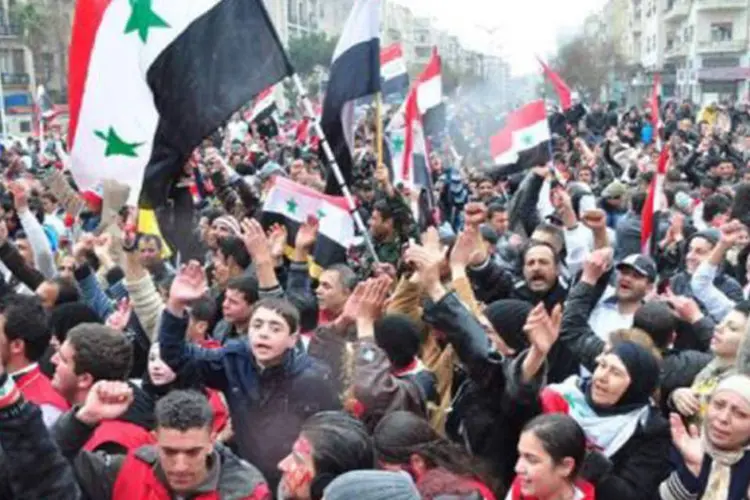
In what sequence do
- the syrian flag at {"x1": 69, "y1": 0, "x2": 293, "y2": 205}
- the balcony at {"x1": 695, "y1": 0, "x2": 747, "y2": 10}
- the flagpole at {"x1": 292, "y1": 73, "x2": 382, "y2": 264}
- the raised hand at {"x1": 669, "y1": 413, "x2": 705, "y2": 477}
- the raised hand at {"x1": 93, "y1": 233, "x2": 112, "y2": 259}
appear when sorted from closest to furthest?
the raised hand at {"x1": 669, "y1": 413, "x2": 705, "y2": 477} < the syrian flag at {"x1": 69, "y1": 0, "x2": 293, "y2": 205} < the flagpole at {"x1": 292, "y1": 73, "x2": 382, "y2": 264} < the raised hand at {"x1": 93, "y1": 233, "x2": 112, "y2": 259} < the balcony at {"x1": 695, "y1": 0, "x2": 747, "y2": 10}

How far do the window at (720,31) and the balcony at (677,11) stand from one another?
13.1 feet

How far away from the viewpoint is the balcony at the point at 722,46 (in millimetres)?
49250

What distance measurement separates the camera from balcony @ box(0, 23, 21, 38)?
5234cm

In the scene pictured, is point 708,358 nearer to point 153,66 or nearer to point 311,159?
point 153,66

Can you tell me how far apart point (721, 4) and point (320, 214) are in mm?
48055

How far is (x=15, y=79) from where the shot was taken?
53.3 meters

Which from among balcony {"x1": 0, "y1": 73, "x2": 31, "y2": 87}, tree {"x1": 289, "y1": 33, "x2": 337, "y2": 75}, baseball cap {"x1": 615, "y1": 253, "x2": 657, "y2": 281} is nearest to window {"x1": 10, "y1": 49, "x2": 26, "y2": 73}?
balcony {"x1": 0, "y1": 73, "x2": 31, "y2": 87}

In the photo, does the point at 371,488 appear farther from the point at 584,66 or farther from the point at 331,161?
the point at 584,66

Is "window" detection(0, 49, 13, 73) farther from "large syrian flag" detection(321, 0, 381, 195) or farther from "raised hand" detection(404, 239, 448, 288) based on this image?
"raised hand" detection(404, 239, 448, 288)

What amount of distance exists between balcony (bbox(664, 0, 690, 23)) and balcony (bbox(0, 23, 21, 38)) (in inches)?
1386

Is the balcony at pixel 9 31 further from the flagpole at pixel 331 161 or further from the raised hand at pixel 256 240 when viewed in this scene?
the raised hand at pixel 256 240

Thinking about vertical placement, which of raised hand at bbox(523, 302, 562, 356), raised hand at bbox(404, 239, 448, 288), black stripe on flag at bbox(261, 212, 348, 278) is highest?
raised hand at bbox(404, 239, 448, 288)

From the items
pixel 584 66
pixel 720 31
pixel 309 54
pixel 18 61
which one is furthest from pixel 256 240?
pixel 18 61

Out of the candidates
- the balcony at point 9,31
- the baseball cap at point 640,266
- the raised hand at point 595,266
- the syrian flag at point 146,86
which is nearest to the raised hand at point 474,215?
the baseball cap at point 640,266
